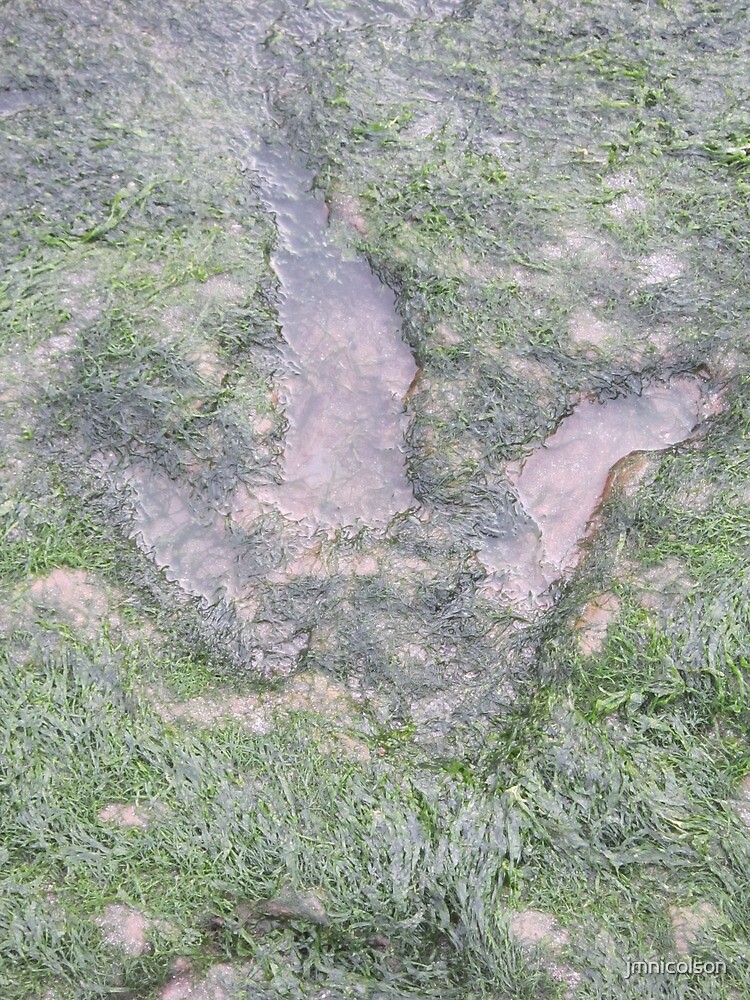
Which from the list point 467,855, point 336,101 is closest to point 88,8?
point 336,101

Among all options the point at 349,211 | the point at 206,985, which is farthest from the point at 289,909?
the point at 349,211

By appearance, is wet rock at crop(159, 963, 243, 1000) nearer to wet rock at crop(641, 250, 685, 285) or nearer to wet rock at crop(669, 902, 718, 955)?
wet rock at crop(669, 902, 718, 955)

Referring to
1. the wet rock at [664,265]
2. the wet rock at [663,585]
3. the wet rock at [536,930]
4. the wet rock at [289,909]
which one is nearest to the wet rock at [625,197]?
the wet rock at [664,265]

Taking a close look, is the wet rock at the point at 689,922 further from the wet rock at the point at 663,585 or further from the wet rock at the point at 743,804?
the wet rock at the point at 663,585

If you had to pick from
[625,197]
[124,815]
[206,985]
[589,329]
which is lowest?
[206,985]

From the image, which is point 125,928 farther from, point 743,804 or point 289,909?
point 743,804

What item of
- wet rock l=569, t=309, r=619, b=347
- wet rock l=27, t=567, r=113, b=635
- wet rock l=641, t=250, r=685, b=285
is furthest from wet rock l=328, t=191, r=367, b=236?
wet rock l=27, t=567, r=113, b=635
